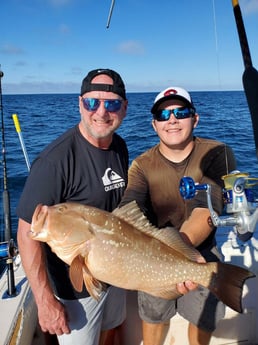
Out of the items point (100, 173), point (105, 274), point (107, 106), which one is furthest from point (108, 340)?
A: point (107, 106)

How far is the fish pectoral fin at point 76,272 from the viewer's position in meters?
1.96

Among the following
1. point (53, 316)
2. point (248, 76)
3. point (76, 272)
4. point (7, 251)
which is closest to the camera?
point (76, 272)

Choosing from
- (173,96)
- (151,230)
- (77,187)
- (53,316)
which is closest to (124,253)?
(151,230)

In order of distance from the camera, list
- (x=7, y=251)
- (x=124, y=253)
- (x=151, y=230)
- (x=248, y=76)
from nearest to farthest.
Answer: (x=124, y=253)
(x=151, y=230)
(x=248, y=76)
(x=7, y=251)

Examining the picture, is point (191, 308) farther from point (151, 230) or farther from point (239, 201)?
point (239, 201)

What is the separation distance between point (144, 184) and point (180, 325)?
4.94 ft

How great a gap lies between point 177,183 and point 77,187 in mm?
900

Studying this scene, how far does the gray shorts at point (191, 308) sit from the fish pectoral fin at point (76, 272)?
1.05 meters

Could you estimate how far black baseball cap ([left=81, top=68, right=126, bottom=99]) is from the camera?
8.59 ft

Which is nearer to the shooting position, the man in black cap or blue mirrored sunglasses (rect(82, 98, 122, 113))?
the man in black cap

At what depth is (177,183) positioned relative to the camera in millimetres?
2887

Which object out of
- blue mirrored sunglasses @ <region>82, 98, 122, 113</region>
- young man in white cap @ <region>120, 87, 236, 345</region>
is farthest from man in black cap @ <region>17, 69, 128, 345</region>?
young man in white cap @ <region>120, 87, 236, 345</region>

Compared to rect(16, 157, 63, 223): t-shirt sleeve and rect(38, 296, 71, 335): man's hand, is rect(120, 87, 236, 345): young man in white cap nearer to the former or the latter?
rect(16, 157, 63, 223): t-shirt sleeve

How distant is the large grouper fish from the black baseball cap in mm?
1000
